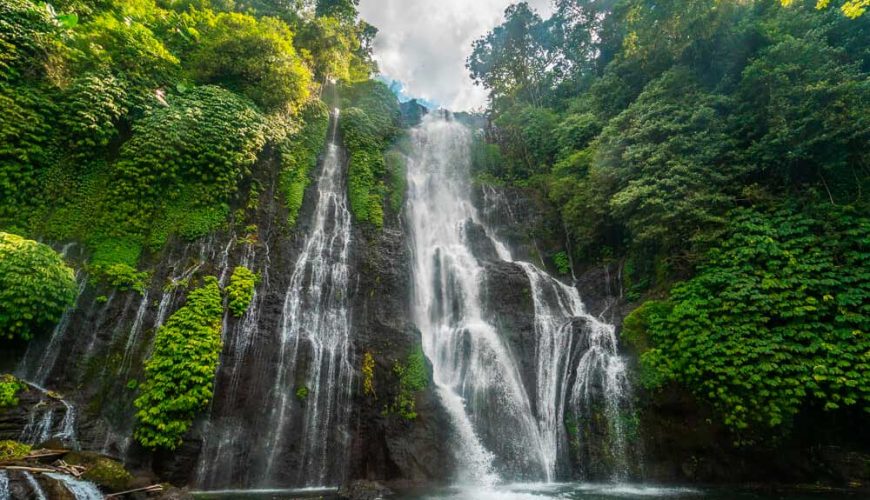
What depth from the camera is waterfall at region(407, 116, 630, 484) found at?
9.95 m

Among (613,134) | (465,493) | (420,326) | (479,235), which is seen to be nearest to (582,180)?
(613,134)

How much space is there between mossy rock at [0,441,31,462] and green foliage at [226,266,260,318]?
15.1 ft

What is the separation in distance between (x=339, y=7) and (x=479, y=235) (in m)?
18.7

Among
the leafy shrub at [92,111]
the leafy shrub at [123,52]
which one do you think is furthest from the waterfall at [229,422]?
the leafy shrub at [123,52]

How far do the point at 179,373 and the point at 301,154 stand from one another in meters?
9.72

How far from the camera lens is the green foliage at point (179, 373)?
335 inches

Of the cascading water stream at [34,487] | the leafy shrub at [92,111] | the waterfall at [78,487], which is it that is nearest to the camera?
the cascading water stream at [34,487]

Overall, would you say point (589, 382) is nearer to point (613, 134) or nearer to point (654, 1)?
point (613, 134)

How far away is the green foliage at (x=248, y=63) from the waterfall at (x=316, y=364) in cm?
601

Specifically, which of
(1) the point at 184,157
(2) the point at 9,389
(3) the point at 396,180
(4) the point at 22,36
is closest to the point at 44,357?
(2) the point at 9,389

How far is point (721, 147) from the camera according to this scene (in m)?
11.9

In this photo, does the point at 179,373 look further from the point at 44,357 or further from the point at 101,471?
the point at 44,357

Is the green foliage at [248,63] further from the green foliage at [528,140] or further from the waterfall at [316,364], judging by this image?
the green foliage at [528,140]

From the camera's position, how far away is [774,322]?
29.6ft
